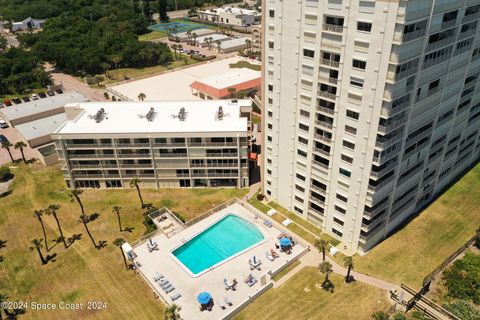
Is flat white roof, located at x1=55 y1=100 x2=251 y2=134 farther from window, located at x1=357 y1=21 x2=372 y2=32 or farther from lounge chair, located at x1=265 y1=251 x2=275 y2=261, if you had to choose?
window, located at x1=357 y1=21 x2=372 y2=32

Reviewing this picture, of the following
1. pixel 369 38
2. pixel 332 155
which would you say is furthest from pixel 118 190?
pixel 369 38

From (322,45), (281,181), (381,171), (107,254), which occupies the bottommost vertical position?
(107,254)

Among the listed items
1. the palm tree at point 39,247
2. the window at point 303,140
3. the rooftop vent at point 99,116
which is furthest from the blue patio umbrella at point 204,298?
the rooftop vent at point 99,116

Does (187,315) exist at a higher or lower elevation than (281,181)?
lower

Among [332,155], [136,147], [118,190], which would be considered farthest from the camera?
[118,190]

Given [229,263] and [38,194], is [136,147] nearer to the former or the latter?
[38,194]

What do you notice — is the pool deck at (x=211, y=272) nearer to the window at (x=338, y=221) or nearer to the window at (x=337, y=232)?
the window at (x=337, y=232)

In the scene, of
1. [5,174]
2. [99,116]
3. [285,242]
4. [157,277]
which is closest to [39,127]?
[5,174]
